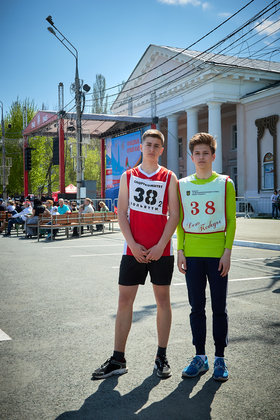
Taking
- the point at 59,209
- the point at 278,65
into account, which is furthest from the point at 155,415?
the point at 278,65

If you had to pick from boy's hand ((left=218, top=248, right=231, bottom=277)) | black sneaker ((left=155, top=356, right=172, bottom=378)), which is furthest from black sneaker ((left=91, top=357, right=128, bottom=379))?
boy's hand ((left=218, top=248, right=231, bottom=277))

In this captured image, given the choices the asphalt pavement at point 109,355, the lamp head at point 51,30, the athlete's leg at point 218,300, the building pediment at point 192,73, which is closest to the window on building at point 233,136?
the building pediment at point 192,73

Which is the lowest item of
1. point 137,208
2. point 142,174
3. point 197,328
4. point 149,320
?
point 149,320

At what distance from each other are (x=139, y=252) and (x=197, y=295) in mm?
590

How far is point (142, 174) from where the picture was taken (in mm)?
3166

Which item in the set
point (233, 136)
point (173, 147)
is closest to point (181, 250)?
point (173, 147)

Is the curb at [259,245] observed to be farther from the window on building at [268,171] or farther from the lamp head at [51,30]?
the window on building at [268,171]

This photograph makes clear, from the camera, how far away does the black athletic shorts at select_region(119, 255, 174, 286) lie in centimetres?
306

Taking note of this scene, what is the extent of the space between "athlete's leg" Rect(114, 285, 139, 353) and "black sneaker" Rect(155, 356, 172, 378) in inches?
11.4

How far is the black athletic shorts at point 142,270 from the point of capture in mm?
3061

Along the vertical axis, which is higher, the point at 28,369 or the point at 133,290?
the point at 133,290

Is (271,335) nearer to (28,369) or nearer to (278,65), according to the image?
(28,369)

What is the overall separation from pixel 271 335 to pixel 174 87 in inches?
1110

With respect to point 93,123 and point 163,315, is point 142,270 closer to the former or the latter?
point 163,315
